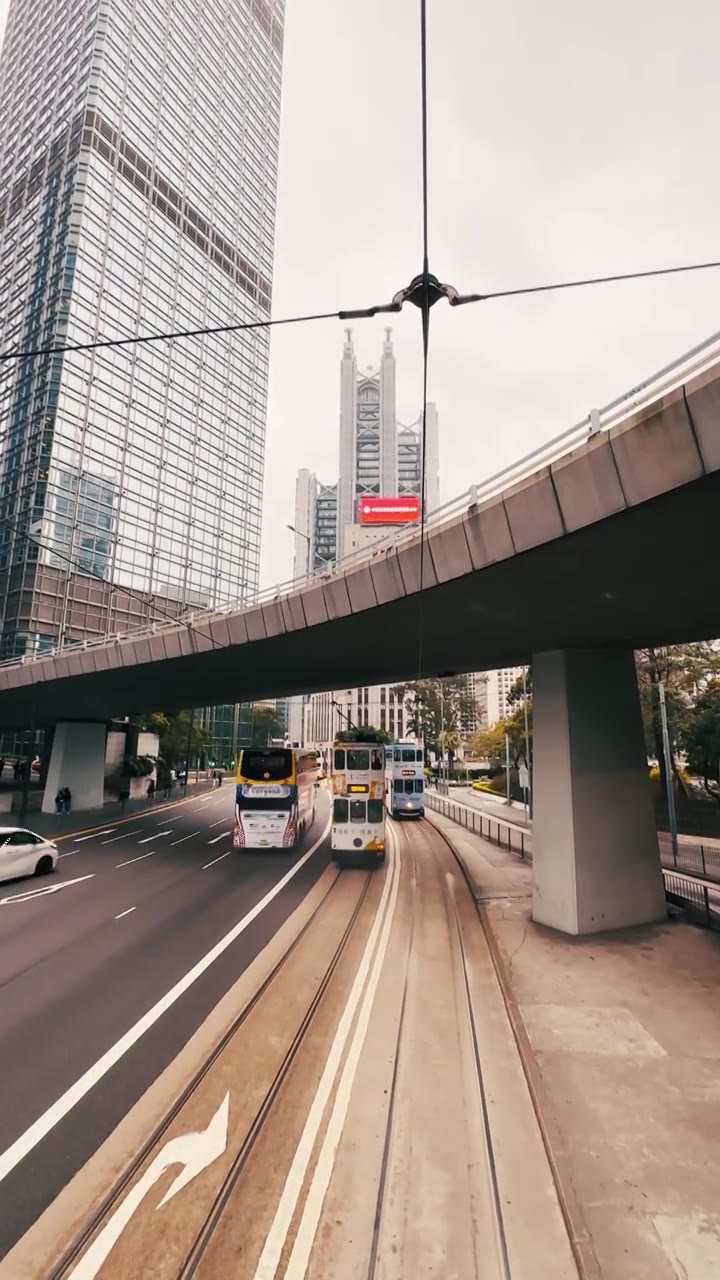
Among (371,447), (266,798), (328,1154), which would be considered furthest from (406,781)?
(371,447)

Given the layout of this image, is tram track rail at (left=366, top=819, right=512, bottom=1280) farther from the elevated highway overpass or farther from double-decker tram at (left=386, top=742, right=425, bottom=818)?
double-decker tram at (left=386, top=742, right=425, bottom=818)

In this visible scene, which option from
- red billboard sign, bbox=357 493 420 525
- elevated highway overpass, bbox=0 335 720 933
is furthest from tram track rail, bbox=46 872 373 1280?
red billboard sign, bbox=357 493 420 525

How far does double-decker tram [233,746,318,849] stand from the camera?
859 inches

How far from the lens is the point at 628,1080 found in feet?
24.0

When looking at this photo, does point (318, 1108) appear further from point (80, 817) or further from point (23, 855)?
point (80, 817)

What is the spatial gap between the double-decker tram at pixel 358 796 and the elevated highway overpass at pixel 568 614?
371 centimetres

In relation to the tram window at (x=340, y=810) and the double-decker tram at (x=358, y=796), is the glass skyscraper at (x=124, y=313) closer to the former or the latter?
the tram window at (x=340, y=810)

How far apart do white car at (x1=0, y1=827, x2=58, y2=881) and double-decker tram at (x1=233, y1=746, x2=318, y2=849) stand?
6.60 meters

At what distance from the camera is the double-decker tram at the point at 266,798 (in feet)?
71.6

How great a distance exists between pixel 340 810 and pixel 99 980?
446 inches

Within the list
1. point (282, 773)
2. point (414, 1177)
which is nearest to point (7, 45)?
point (282, 773)

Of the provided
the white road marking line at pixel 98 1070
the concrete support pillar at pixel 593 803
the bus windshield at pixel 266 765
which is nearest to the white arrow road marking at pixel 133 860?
the bus windshield at pixel 266 765

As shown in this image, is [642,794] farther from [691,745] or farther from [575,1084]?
[691,745]

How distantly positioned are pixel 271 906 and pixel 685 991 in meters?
10.1
